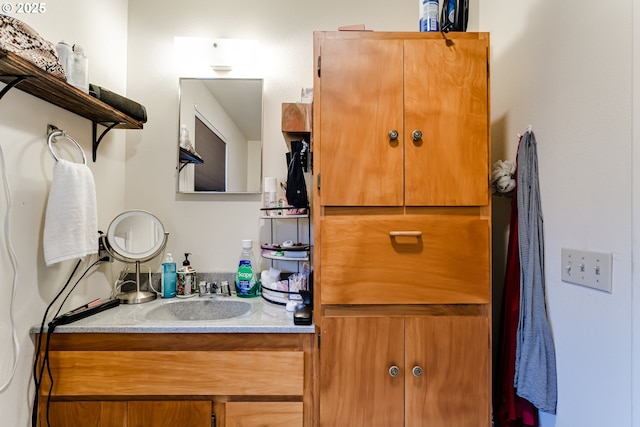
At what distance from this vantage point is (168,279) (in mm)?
1444

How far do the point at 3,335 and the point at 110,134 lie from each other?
0.95 meters

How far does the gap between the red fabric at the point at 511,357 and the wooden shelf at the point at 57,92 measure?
174 cm

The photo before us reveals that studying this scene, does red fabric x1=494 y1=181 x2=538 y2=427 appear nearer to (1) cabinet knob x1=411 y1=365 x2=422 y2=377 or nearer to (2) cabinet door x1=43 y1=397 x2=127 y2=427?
(1) cabinet knob x1=411 y1=365 x2=422 y2=377

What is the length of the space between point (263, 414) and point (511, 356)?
0.97 m

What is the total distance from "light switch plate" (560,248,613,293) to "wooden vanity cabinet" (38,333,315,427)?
96cm

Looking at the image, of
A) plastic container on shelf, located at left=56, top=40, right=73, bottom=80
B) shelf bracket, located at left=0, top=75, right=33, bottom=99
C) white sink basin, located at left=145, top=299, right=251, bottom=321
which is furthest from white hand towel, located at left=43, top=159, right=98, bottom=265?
white sink basin, located at left=145, top=299, right=251, bottom=321

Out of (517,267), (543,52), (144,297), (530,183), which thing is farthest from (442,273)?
(144,297)

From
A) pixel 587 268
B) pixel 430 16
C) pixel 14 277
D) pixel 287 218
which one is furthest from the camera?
pixel 287 218

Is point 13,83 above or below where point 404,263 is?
above

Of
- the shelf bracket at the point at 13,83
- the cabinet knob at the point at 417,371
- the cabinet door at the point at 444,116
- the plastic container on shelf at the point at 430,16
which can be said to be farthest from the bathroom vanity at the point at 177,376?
the plastic container on shelf at the point at 430,16

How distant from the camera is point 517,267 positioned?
1101 mm

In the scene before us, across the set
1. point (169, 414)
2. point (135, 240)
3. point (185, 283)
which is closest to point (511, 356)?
point (169, 414)

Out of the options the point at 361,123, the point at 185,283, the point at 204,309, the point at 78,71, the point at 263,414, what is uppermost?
the point at 78,71

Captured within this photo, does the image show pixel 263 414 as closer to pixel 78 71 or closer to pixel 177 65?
pixel 78 71
